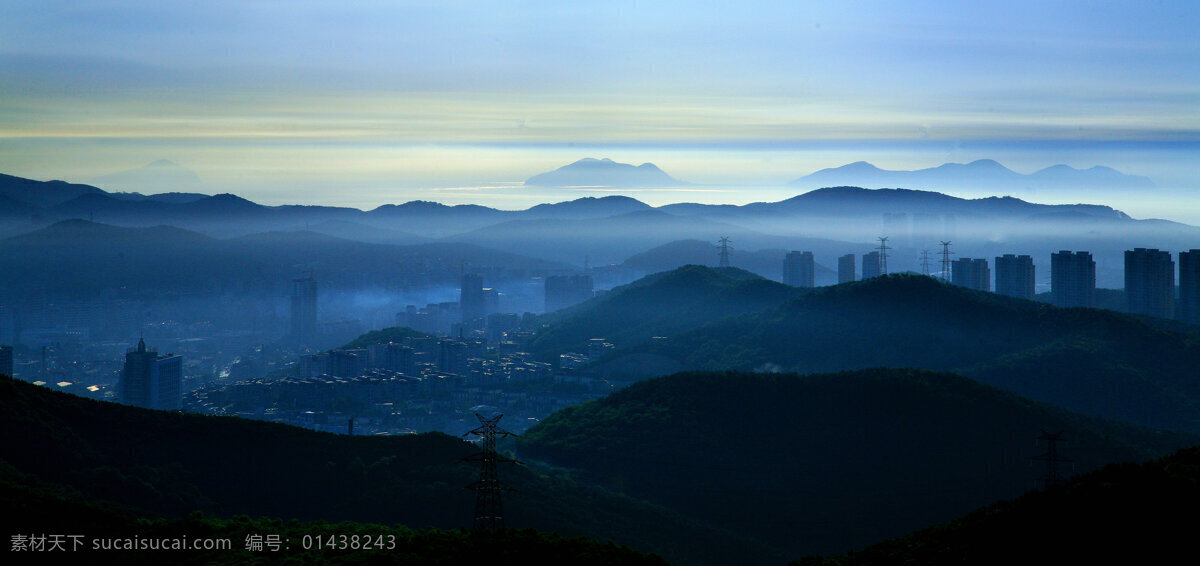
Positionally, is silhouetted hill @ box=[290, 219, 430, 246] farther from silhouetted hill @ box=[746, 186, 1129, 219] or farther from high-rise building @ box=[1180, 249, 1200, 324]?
high-rise building @ box=[1180, 249, 1200, 324]

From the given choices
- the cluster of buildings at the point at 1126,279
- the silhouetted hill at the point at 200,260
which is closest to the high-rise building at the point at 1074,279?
the cluster of buildings at the point at 1126,279

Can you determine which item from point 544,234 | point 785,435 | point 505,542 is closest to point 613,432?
point 785,435

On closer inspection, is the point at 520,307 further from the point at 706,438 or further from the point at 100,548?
the point at 100,548

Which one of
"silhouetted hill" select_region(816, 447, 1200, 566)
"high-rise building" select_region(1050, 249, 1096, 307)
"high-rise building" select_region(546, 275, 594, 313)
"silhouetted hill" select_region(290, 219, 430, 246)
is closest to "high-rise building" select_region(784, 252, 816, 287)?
"high-rise building" select_region(546, 275, 594, 313)

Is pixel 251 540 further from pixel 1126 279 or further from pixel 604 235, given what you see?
pixel 604 235

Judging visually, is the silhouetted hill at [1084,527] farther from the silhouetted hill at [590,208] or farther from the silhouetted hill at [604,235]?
the silhouetted hill at [590,208]
